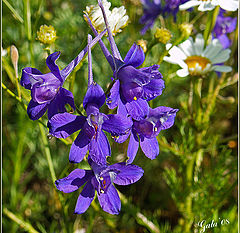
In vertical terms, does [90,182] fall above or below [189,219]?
above

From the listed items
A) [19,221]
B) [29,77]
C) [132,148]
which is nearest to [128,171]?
[132,148]

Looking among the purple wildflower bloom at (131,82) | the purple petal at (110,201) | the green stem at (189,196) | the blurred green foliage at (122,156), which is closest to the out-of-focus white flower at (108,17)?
the blurred green foliage at (122,156)

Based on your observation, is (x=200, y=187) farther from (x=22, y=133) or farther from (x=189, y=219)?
(x=22, y=133)

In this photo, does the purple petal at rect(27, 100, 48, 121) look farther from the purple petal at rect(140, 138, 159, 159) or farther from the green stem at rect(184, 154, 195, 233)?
the green stem at rect(184, 154, 195, 233)

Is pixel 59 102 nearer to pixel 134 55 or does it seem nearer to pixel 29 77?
pixel 29 77

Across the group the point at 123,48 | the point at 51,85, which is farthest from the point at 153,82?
the point at 123,48

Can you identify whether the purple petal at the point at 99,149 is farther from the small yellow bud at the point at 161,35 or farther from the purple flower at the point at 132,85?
the small yellow bud at the point at 161,35

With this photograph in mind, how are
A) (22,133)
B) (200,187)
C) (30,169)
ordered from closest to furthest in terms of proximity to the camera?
(200,187), (22,133), (30,169)

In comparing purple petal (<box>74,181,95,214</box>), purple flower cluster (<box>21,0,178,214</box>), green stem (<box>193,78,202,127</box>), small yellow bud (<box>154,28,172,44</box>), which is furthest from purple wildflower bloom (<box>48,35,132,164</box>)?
green stem (<box>193,78,202,127</box>)
